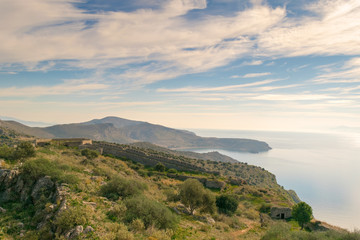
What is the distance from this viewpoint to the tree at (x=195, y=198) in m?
23.4

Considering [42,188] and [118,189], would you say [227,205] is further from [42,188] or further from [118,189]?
[42,188]

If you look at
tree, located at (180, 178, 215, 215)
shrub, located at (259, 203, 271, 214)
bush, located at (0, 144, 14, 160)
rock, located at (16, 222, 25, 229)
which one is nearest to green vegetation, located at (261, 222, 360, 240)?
tree, located at (180, 178, 215, 215)

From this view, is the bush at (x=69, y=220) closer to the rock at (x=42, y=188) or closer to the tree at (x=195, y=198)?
the rock at (x=42, y=188)

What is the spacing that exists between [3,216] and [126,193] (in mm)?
8123

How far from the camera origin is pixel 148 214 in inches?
540

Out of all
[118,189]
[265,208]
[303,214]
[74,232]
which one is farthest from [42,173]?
[265,208]

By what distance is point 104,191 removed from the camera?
1755 centimetres

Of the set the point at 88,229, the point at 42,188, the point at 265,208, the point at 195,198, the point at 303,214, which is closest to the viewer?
the point at 88,229

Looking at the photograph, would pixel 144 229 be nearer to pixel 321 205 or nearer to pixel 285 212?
pixel 285 212

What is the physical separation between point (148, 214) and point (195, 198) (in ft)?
35.3

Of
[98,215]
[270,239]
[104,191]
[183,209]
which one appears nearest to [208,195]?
[183,209]

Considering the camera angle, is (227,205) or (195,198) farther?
(227,205)

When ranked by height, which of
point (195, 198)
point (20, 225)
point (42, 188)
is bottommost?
A: point (195, 198)

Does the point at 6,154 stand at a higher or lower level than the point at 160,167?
higher
